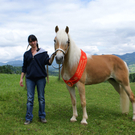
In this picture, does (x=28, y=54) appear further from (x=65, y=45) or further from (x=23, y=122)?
(x=23, y=122)

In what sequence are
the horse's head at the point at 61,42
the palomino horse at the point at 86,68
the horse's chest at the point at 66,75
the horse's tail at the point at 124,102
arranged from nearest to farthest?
the horse's head at the point at 61,42 < the palomino horse at the point at 86,68 < the horse's chest at the point at 66,75 < the horse's tail at the point at 124,102

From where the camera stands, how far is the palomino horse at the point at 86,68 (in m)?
3.67

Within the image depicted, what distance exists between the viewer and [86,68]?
4.32 metres

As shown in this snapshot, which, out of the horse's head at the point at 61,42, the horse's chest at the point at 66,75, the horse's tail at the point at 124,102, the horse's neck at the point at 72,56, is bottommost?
the horse's tail at the point at 124,102

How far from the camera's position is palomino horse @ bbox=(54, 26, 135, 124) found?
3.67 m

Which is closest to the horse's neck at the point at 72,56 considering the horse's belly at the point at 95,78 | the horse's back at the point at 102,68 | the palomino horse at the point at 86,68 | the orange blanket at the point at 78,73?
the palomino horse at the point at 86,68

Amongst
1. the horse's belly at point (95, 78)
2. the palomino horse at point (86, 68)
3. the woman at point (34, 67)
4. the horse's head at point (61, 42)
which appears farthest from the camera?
the horse's belly at point (95, 78)

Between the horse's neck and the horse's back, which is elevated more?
the horse's neck

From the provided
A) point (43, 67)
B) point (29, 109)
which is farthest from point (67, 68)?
point (29, 109)

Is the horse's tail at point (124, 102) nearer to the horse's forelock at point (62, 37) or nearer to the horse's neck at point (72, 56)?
the horse's neck at point (72, 56)

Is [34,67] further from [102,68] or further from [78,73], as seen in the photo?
[102,68]

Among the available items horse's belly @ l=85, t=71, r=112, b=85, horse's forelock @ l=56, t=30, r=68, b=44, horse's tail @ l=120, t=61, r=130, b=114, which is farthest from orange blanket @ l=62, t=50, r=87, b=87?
horse's tail @ l=120, t=61, r=130, b=114

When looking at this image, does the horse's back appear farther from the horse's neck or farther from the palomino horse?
the horse's neck

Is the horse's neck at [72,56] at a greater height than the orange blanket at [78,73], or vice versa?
the horse's neck at [72,56]
